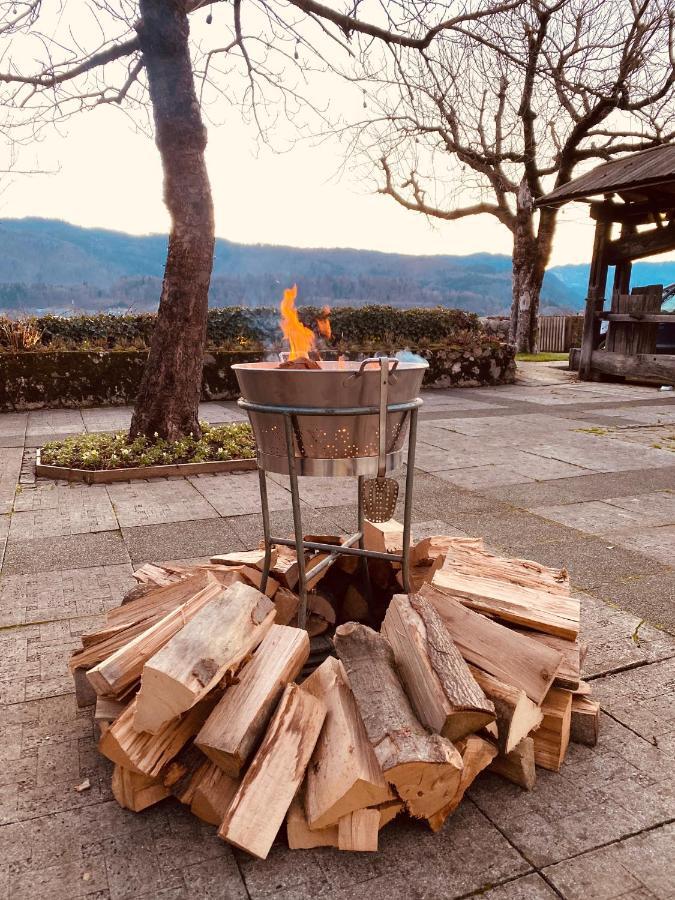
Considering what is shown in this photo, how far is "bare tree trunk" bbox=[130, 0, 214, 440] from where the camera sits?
6.62m

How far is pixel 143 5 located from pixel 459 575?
6.71 meters

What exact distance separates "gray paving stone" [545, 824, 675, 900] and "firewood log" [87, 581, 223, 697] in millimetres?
1351

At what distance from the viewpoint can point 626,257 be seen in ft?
46.4

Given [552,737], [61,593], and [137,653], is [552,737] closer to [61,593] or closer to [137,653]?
[137,653]

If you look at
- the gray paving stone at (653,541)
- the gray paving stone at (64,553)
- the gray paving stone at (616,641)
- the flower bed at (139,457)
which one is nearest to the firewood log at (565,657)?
the gray paving stone at (616,641)

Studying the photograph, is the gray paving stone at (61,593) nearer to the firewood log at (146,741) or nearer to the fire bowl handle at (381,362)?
the firewood log at (146,741)

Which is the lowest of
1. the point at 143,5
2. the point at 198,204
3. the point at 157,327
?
the point at 157,327

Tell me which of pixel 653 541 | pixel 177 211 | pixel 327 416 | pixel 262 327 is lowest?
pixel 653 541

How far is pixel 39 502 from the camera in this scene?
215 inches

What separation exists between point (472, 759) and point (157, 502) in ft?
13.1

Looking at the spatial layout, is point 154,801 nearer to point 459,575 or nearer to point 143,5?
point 459,575

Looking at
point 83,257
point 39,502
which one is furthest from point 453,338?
point 83,257

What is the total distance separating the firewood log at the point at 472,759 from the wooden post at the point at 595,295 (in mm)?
13772

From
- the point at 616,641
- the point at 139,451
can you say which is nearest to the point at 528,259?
the point at 139,451
